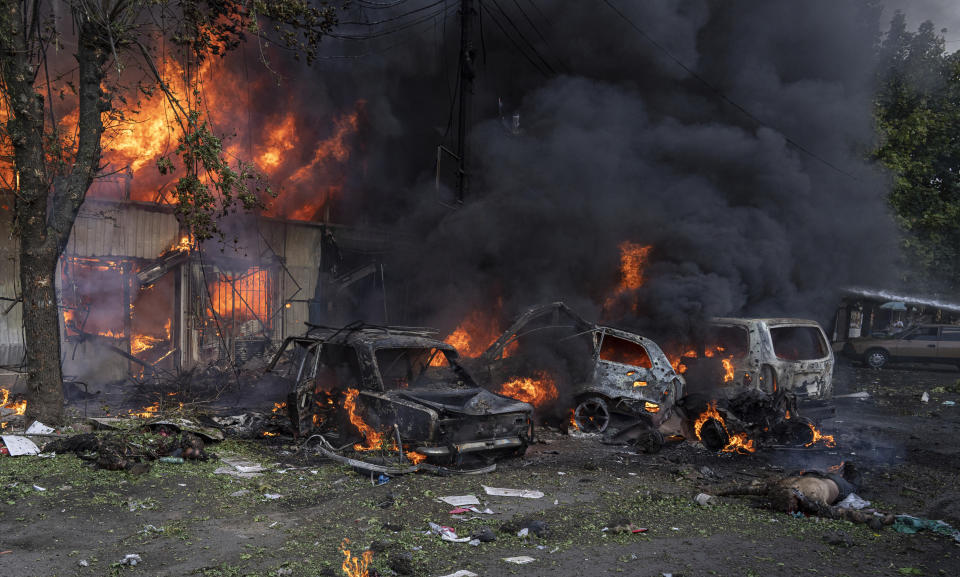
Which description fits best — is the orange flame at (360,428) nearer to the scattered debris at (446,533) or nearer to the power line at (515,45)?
the scattered debris at (446,533)

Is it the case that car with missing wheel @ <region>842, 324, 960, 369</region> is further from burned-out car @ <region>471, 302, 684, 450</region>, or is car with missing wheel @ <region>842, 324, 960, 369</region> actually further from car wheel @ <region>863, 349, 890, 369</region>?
burned-out car @ <region>471, 302, 684, 450</region>

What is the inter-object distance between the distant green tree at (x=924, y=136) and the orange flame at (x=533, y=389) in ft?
53.1

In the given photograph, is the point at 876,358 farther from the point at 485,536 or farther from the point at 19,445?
the point at 19,445

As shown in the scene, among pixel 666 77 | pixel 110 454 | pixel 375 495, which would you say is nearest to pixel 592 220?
pixel 666 77

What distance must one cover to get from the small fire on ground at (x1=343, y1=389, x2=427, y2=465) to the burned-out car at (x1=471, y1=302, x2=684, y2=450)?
2.33 meters

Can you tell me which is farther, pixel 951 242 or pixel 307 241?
pixel 951 242

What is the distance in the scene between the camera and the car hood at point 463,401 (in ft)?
21.1

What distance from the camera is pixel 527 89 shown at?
733 inches

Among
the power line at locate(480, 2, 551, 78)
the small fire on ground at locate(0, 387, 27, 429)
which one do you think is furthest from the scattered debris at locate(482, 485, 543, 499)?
the power line at locate(480, 2, 551, 78)

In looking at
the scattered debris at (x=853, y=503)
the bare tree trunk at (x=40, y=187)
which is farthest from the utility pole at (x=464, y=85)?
the scattered debris at (x=853, y=503)

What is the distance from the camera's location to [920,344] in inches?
713

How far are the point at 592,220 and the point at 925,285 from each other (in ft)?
47.6

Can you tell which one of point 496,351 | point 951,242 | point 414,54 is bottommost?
point 496,351

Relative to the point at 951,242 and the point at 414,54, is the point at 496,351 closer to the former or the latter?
the point at 414,54
